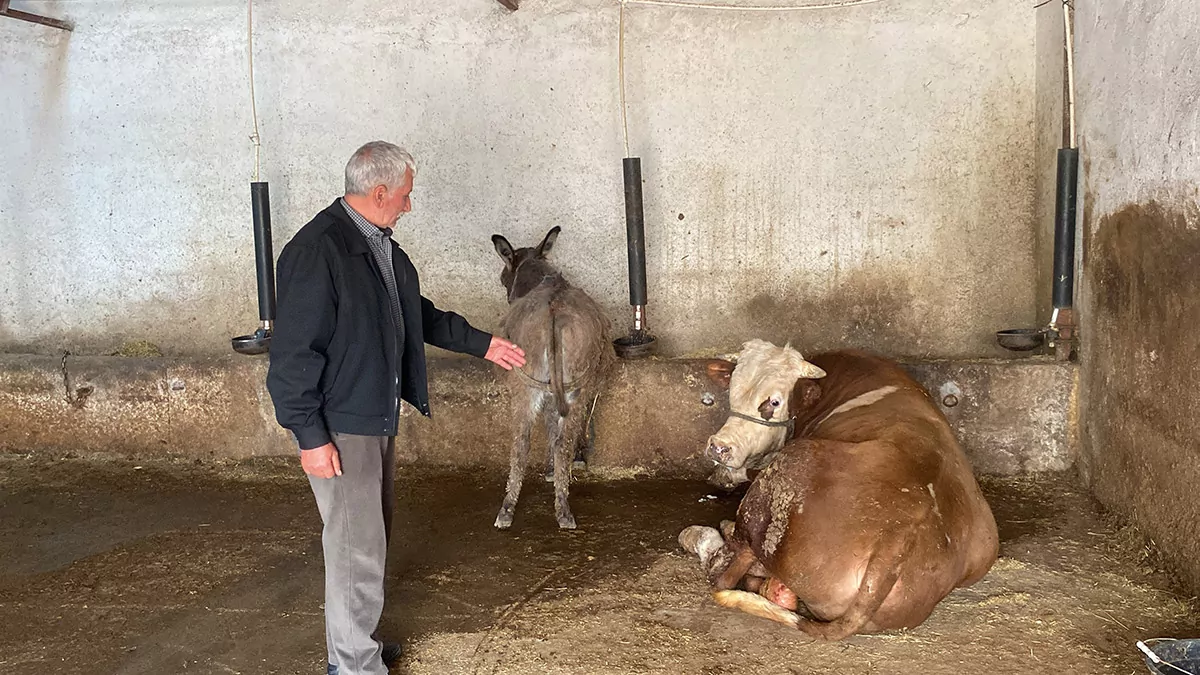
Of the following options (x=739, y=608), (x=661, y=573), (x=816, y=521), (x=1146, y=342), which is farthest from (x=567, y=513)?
(x=1146, y=342)

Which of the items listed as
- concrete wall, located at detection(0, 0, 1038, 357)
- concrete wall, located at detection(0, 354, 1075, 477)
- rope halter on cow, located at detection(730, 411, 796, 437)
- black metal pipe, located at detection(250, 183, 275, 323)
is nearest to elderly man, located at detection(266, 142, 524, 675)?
rope halter on cow, located at detection(730, 411, 796, 437)

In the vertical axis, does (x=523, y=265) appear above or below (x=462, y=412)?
above

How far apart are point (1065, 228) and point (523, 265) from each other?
10.4ft

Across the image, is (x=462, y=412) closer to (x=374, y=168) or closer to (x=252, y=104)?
(x=252, y=104)

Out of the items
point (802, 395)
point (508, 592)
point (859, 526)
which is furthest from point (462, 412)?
point (859, 526)

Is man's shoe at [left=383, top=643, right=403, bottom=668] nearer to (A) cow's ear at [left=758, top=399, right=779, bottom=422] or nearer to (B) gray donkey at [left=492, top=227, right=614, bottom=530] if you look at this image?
(B) gray donkey at [left=492, top=227, right=614, bottom=530]

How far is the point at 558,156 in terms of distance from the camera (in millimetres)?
6125

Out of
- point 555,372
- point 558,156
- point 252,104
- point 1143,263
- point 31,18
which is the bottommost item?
point 555,372

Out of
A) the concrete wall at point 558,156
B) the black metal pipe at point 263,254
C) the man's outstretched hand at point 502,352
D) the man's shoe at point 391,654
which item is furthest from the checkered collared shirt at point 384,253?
the concrete wall at point 558,156

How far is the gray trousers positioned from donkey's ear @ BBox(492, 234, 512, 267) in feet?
9.47

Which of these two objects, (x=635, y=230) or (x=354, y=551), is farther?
(x=635, y=230)

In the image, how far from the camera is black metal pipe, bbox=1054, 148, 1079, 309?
466cm

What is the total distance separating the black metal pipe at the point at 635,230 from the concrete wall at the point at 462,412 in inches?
19.3

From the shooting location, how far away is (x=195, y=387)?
19.2 feet
